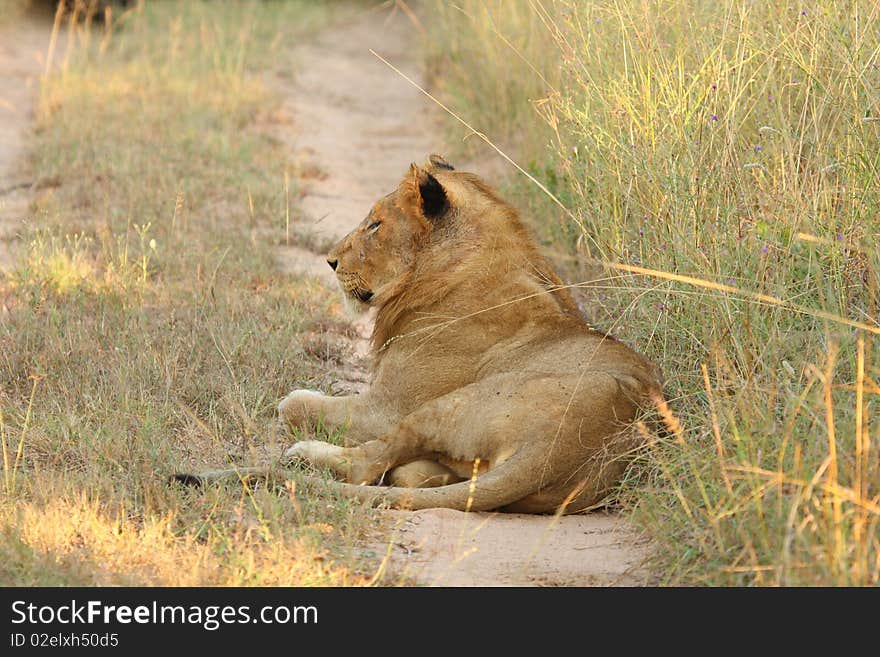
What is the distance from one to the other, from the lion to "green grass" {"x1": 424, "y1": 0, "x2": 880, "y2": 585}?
0.23m

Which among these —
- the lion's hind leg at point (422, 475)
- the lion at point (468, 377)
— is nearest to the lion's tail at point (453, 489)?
the lion at point (468, 377)

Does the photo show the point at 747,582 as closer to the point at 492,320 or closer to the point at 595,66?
the point at 492,320

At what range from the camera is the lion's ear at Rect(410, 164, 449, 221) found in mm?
5020

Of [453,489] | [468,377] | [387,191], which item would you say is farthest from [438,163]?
[387,191]

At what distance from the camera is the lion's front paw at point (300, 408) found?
16.4 ft

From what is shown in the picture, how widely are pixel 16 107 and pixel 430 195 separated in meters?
6.64

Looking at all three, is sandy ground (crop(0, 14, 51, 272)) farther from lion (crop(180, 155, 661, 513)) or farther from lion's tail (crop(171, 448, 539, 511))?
lion's tail (crop(171, 448, 539, 511))

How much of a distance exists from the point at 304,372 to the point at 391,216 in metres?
0.89

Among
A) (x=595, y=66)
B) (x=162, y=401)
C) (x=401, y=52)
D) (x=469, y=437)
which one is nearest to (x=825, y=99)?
(x=595, y=66)

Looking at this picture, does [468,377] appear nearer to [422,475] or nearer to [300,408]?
[422,475]

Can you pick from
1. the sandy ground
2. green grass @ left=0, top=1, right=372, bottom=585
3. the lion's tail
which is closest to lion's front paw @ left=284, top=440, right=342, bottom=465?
green grass @ left=0, top=1, right=372, bottom=585

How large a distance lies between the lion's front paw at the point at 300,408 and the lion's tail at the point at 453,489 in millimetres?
663

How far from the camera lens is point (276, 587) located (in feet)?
11.4

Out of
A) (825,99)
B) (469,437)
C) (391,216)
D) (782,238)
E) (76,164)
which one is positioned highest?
(825,99)
